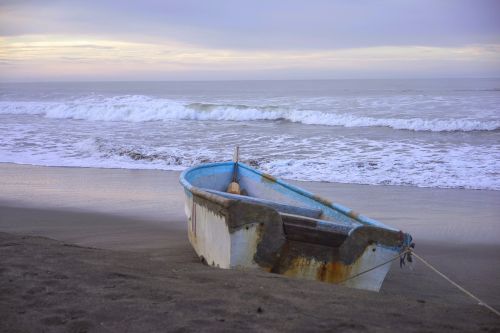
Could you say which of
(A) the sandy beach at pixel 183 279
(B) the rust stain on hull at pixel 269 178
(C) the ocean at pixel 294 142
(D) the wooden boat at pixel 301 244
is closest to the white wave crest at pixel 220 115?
(C) the ocean at pixel 294 142

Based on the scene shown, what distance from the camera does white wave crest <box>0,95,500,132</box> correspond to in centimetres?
1927

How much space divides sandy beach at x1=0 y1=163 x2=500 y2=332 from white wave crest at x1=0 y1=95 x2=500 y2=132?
11.5 meters

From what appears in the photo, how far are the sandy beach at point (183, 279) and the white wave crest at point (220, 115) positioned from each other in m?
11.5

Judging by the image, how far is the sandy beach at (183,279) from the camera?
3.00 m

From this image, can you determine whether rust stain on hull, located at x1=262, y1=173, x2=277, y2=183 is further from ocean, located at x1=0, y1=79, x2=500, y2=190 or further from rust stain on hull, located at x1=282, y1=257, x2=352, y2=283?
ocean, located at x1=0, y1=79, x2=500, y2=190

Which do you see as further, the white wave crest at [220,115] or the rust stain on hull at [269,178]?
the white wave crest at [220,115]

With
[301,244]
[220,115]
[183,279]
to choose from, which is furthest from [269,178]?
[220,115]

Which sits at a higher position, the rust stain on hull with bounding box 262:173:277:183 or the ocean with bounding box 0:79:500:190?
the rust stain on hull with bounding box 262:173:277:183

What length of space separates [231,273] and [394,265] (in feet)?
6.89

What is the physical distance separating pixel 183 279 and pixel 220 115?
72.6 feet

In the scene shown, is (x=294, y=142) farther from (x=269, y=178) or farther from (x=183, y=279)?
(x=183, y=279)

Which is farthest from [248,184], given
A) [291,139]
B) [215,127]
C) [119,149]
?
[215,127]

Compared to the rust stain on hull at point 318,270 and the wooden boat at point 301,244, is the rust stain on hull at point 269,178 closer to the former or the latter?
the wooden boat at point 301,244

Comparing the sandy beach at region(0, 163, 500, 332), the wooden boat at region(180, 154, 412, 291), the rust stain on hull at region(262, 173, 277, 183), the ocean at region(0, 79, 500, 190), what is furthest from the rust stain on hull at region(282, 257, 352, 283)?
the ocean at region(0, 79, 500, 190)
